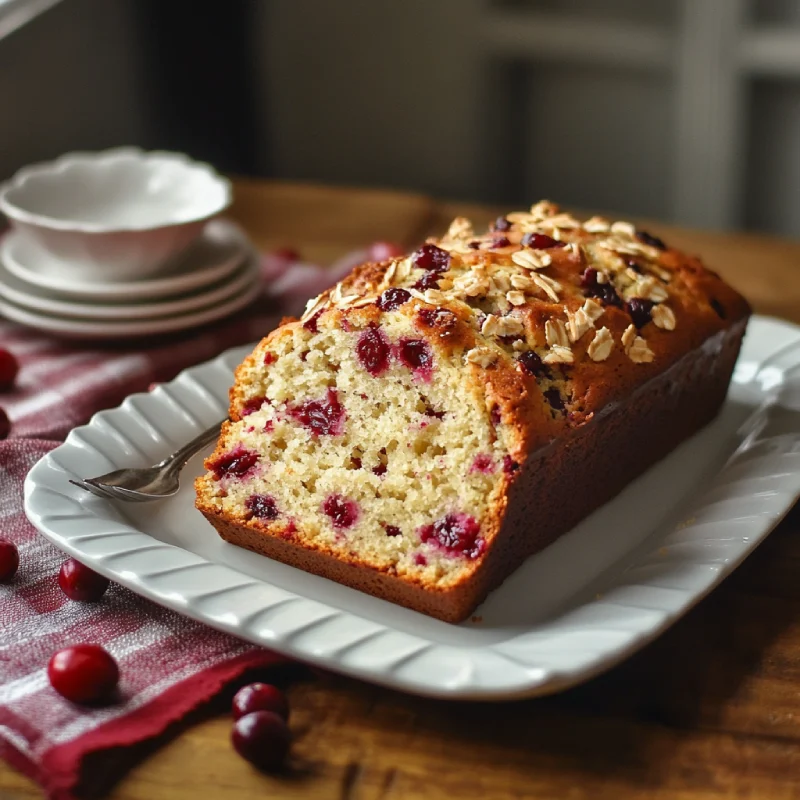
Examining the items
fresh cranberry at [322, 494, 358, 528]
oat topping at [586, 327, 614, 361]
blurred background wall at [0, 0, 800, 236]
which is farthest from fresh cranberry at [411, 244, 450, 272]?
blurred background wall at [0, 0, 800, 236]

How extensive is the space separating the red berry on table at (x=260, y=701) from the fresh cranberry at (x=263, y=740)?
0.05 m

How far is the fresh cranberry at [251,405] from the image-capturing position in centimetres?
228

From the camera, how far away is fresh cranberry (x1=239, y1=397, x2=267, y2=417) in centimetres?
228

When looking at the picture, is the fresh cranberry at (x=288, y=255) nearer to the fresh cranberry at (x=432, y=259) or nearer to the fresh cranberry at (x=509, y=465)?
the fresh cranberry at (x=432, y=259)

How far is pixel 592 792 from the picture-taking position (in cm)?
164

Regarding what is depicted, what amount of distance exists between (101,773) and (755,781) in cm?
100

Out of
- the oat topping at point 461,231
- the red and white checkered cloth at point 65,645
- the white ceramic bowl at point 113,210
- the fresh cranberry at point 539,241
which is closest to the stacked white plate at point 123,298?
the white ceramic bowl at point 113,210

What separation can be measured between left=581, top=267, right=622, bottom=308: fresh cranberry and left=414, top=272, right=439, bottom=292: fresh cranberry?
1.13ft

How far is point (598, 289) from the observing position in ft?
Result: 7.94

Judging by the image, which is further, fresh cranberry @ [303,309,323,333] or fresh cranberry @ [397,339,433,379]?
fresh cranberry @ [303,309,323,333]

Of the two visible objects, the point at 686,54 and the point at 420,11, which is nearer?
the point at 686,54

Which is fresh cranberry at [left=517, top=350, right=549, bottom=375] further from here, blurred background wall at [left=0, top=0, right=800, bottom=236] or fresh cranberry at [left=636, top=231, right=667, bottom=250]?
blurred background wall at [left=0, top=0, right=800, bottom=236]

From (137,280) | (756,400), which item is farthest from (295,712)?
(137,280)

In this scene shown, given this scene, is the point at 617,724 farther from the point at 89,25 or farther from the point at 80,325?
the point at 89,25
